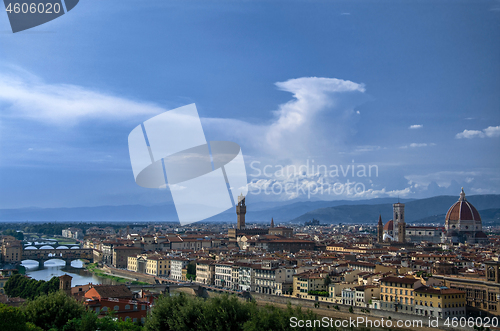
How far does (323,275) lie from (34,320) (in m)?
16.5

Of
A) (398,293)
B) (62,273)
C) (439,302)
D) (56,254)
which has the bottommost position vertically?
(62,273)

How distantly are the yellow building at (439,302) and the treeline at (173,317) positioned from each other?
9909 mm

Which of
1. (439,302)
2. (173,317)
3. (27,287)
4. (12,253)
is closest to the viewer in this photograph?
(173,317)

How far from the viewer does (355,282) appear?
84.8 feet

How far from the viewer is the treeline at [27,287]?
25.2m

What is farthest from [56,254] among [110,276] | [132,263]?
[110,276]

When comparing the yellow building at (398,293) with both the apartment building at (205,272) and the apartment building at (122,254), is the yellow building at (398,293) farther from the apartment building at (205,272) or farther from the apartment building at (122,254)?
the apartment building at (122,254)

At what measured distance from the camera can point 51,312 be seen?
1360cm

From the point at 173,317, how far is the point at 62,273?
33.6m

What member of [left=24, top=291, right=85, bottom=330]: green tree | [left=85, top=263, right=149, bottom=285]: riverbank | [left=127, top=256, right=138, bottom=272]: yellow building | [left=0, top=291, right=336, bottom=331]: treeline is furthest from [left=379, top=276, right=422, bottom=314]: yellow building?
[left=127, top=256, right=138, bottom=272]: yellow building

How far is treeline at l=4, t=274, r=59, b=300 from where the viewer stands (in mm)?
25234

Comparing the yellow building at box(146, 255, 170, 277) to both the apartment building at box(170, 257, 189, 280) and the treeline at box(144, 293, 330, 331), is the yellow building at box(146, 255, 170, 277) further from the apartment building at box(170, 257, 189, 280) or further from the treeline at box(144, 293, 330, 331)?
the treeline at box(144, 293, 330, 331)

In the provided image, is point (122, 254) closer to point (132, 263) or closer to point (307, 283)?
point (132, 263)

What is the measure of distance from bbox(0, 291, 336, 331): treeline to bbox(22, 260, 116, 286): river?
2186 cm
